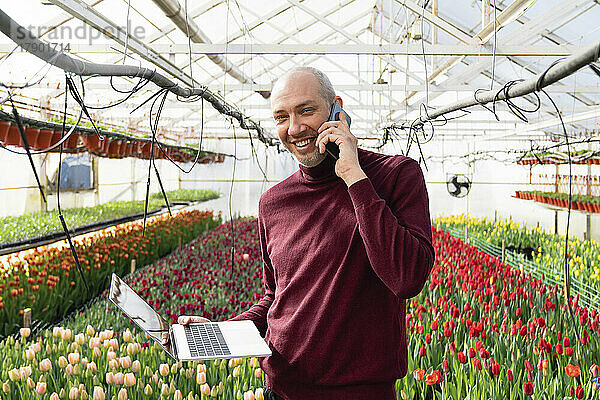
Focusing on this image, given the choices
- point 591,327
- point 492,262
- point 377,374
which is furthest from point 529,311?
point 377,374

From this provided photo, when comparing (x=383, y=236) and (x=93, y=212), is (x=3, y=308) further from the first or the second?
(x=93, y=212)

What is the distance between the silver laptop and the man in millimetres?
80

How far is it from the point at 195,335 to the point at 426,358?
3.75 ft

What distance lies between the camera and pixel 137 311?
4.25 ft

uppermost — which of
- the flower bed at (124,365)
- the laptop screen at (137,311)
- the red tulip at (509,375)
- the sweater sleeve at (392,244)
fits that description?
the sweater sleeve at (392,244)

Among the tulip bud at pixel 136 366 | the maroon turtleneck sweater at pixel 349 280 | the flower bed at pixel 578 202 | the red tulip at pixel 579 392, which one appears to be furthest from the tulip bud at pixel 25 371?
the flower bed at pixel 578 202

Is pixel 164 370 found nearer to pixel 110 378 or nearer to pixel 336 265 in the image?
pixel 110 378

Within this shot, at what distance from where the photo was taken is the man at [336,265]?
44.8 inches

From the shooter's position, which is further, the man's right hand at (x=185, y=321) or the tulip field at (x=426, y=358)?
the tulip field at (x=426, y=358)

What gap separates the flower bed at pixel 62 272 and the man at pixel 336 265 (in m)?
2.43

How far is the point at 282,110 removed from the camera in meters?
1.22

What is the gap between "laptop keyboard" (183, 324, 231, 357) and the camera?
1213mm

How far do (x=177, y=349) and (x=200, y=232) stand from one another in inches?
278

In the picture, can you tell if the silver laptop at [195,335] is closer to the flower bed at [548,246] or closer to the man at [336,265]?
the man at [336,265]
